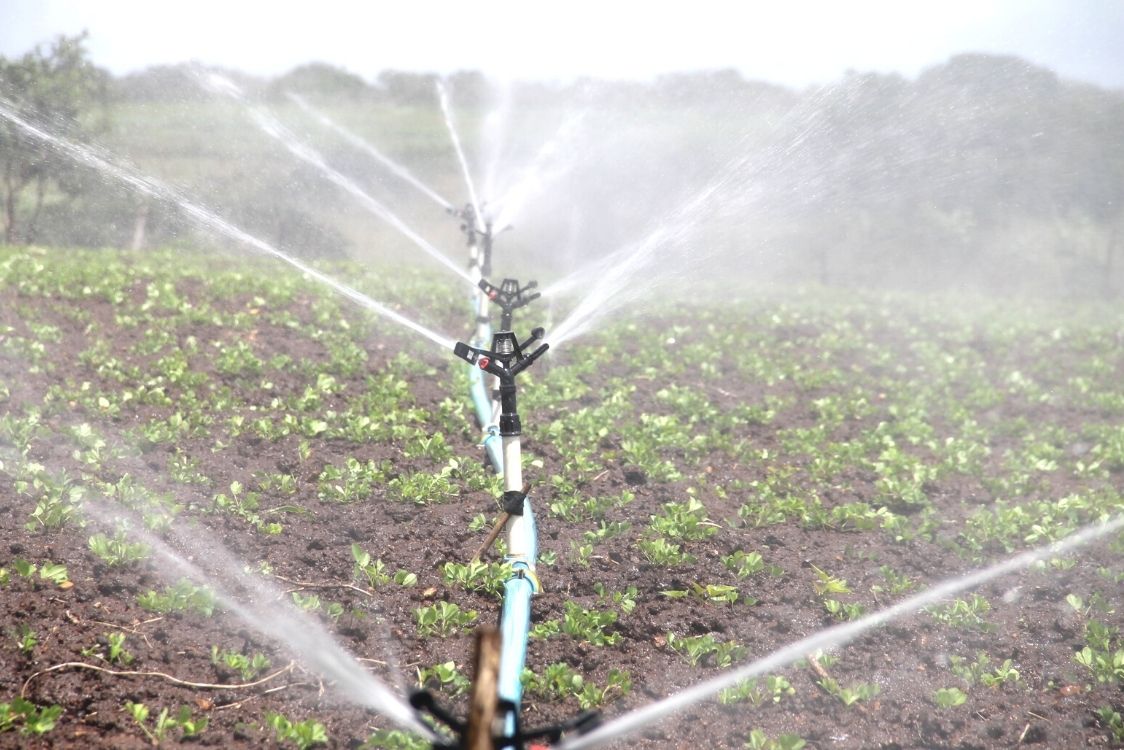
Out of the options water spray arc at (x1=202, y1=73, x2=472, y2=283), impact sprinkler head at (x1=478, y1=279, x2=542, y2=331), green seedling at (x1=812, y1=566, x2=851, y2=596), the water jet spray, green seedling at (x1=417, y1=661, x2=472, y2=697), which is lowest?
green seedling at (x1=417, y1=661, x2=472, y2=697)

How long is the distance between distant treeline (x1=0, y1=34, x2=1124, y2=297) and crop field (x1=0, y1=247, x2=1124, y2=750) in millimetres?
10864

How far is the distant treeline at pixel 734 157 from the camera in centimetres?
2006

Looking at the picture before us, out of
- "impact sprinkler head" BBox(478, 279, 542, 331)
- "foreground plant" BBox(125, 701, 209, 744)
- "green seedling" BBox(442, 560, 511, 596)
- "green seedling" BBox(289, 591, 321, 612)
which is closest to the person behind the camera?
"foreground plant" BBox(125, 701, 209, 744)

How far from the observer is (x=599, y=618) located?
436 centimetres

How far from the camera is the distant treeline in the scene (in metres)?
20.1

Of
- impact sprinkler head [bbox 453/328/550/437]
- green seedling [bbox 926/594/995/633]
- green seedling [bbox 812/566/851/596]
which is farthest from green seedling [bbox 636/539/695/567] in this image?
impact sprinkler head [bbox 453/328/550/437]

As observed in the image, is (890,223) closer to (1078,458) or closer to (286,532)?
(1078,458)

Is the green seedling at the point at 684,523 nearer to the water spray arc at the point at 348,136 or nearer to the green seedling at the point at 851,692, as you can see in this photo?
the green seedling at the point at 851,692

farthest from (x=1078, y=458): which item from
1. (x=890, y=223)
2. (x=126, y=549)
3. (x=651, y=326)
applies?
(x=890, y=223)

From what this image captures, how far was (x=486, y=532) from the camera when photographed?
520 centimetres

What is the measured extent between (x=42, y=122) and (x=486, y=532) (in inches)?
695

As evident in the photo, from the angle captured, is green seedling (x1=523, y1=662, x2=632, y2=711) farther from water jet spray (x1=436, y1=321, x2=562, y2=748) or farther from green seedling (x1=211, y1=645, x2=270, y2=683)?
green seedling (x1=211, y1=645, x2=270, y2=683)

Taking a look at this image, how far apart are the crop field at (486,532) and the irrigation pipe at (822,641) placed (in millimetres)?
60

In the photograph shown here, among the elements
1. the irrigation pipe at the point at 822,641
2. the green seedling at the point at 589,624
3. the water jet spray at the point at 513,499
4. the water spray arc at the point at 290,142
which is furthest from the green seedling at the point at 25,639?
the water spray arc at the point at 290,142
